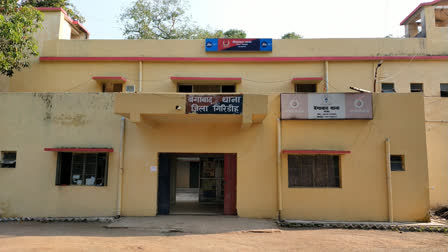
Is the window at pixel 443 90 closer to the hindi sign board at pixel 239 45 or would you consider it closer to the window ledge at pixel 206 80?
the hindi sign board at pixel 239 45

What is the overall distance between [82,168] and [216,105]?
519 cm

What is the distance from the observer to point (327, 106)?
33.5 feet

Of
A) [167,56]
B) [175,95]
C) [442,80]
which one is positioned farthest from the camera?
[167,56]

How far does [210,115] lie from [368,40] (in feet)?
29.5

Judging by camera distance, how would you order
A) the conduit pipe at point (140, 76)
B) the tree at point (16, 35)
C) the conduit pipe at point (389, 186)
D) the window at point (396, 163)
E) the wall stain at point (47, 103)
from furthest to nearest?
1. the conduit pipe at point (140, 76)
2. the tree at point (16, 35)
3. the wall stain at point (47, 103)
4. the window at point (396, 163)
5. the conduit pipe at point (389, 186)

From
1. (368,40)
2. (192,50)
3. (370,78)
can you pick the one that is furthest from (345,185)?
(192,50)

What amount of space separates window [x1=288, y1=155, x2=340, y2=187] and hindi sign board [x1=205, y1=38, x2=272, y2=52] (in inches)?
230

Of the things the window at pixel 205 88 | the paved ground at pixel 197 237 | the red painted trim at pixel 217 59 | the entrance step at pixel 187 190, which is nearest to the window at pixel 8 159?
the paved ground at pixel 197 237

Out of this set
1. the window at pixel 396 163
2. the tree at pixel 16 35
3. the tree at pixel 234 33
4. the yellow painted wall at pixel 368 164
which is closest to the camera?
the yellow painted wall at pixel 368 164

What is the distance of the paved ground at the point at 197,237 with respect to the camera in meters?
7.06

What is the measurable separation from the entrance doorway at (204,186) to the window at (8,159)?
4925 mm

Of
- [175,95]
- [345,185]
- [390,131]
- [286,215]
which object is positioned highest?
[175,95]

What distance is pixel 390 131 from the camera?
33.3 ft

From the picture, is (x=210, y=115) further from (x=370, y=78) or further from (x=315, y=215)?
(x=370, y=78)
